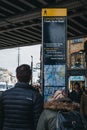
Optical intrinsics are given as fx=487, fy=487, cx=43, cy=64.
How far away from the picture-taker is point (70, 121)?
468 cm

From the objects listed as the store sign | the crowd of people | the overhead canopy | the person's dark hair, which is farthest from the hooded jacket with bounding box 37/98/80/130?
the overhead canopy

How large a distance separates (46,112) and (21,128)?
37.2 inches

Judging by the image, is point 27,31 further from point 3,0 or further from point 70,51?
point 70,51

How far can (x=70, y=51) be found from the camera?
2319 inches

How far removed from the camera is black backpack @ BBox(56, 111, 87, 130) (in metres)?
4.63

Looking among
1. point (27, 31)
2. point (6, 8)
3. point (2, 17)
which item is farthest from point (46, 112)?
point (27, 31)

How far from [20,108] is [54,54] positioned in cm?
695

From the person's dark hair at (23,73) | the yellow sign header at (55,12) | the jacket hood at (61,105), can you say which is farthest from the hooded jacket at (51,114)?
the yellow sign header at (55,12)

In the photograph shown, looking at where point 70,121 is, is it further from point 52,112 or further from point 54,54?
point 54,54

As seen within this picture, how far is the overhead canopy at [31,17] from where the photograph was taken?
1714 cm

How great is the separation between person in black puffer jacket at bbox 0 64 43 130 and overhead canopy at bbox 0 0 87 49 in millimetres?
10594

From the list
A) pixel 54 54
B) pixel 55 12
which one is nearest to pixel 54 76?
pixel 54 54

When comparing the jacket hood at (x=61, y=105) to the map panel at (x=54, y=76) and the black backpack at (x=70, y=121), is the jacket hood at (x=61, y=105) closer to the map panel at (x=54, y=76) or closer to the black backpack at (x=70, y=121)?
the black backpack at (x=70, y=121)

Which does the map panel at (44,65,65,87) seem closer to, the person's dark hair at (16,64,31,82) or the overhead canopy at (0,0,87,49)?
the overhead canopy at (0,0,87,49)
